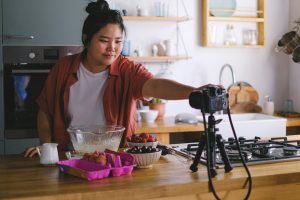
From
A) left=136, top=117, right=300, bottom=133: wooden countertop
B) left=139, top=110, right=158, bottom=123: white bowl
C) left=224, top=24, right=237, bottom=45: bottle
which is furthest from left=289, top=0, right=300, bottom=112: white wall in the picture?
left=139, top=110, right=158, bottom=123: white bowl

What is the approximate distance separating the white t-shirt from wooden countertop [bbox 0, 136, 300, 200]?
1.53 feet

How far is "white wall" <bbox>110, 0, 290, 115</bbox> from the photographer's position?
416cm

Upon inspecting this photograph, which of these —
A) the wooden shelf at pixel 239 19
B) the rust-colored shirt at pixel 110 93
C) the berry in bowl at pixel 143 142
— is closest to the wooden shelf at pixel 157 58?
the wooden shelf at pixel 239 19

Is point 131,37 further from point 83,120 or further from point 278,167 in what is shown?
point 278,167

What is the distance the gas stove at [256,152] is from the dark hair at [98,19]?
68 cm

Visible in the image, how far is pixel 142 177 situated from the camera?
1.67 metres

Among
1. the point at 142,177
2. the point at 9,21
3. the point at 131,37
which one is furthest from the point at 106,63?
the point at 131,37

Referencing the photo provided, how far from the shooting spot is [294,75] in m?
4.57

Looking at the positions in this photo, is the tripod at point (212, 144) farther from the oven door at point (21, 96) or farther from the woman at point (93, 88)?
the oven door at point (21, 96)

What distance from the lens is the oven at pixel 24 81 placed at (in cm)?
331

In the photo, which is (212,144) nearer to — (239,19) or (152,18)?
(152,18)

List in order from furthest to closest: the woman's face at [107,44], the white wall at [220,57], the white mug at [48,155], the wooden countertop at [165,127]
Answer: the white wall at [220,57] < the wooden countertop at [165,127] < the woman's face at [107,44] < the white mug at [48,155]

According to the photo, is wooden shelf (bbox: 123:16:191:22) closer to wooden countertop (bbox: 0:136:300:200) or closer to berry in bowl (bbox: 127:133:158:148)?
berry in bowl (bbox: 127:133:158:148)

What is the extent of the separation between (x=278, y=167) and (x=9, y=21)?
2.26m
